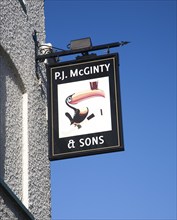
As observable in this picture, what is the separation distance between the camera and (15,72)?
911cm

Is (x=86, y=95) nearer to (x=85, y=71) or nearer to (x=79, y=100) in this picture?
(x=79, y=100)

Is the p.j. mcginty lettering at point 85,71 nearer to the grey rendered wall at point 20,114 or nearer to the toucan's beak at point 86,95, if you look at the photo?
the toucan's beak at point 86,95

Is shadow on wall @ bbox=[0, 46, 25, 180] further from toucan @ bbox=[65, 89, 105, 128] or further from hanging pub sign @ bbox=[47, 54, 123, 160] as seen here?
toucan @ bbox=[65, 89, 105, 128]

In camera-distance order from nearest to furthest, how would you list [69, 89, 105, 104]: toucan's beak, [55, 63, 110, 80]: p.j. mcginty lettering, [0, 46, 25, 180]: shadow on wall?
[0, 46, 25, 180]: shadow on wall, [69, 89, 105, 104]: toucan's beak, [55, 63, 110, 80]: p.j. mcginty lettering

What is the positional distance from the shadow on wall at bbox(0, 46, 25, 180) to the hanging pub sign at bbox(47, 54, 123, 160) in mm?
518

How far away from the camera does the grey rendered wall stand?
8461mm

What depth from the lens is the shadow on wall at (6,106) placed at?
8172mm

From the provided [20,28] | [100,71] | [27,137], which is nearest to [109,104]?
[100,71]

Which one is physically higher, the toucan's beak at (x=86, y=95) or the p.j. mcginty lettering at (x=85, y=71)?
the p.j. mcginty lettering at (x=85, y=71)

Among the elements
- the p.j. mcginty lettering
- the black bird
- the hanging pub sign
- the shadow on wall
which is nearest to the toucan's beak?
the hanging pub sign

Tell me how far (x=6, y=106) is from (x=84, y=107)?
1048mm

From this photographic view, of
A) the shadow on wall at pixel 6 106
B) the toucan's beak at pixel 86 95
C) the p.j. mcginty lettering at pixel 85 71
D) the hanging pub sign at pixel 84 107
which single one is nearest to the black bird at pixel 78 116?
the hanging pub sign at pixel 84 107

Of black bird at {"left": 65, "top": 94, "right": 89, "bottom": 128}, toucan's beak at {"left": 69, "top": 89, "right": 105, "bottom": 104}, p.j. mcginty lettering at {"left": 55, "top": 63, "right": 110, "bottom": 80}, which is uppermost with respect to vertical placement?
p.j. mcginty lettering at {"left": 55, "top": 63, "right": 110, "bottom": 80}

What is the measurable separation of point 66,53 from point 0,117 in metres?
1.81
